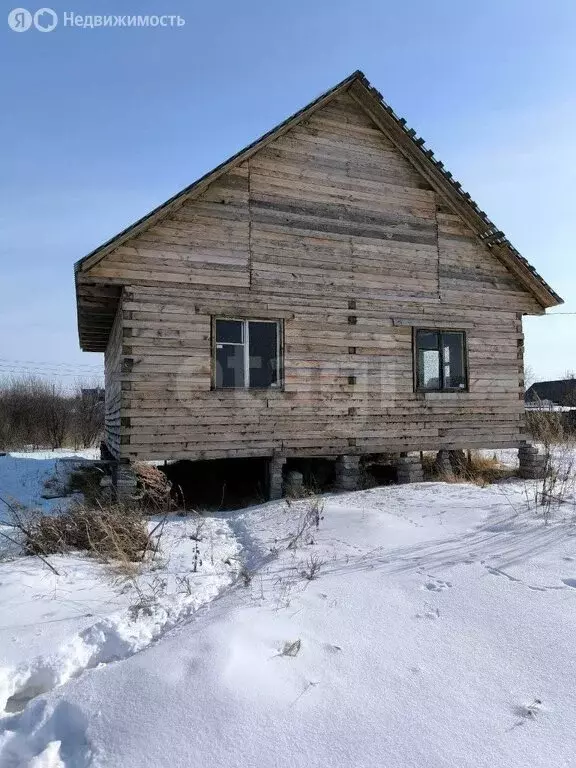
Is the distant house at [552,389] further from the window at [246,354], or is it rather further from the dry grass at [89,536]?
the dry grass at [89,536]

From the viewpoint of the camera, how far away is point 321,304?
11250 millimetres

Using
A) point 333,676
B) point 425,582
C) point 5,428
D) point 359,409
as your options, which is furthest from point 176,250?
point 5,428

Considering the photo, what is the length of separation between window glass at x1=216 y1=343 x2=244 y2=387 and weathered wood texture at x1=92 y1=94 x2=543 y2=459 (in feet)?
1.22

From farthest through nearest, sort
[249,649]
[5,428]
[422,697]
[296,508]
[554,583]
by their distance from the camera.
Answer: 1. [5,428]
2. [296,508]
3. [554,583]
4. [249,649]
5. [422,697]

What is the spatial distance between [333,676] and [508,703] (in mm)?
1013

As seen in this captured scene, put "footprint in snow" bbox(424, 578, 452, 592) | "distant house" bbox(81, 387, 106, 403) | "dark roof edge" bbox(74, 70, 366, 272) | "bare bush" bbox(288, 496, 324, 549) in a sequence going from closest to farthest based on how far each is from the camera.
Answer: "footprint in snow" bbox(424, 578, 452, 592) < "bare bush" bbox(288, 496, 324, 549) < "dark roof edge" bbox(74, 70, 366, 272) < "distant house" bbox(81, 387, 106, 403)

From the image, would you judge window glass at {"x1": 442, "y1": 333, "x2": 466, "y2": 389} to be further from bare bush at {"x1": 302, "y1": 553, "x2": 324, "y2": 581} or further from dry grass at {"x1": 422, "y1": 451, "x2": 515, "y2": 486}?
bare bush at {"x1": 302, "y1": 553, "x2": 324, "y2": 581}

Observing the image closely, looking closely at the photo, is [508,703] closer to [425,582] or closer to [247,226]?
[425,582]

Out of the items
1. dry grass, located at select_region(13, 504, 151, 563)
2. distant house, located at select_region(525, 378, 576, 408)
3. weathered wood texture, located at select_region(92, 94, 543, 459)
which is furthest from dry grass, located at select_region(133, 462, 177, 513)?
distant house, located at select_region(525, 378, 576, 408)

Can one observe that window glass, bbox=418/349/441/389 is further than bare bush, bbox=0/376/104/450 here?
No

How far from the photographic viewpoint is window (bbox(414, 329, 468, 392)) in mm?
12188

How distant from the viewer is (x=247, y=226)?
1076 centimetres

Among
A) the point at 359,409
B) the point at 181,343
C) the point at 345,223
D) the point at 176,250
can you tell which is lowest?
the point at 359,409

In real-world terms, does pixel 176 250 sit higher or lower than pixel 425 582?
higher
